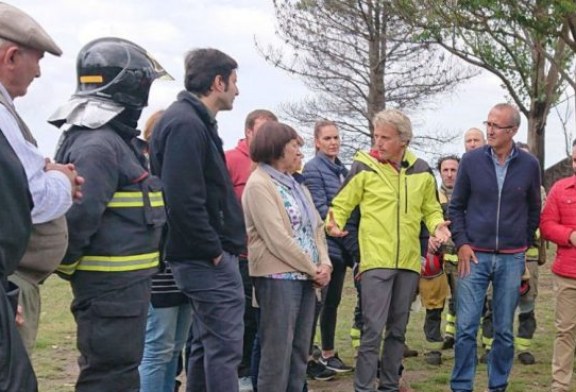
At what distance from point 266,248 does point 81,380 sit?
168 centimetres

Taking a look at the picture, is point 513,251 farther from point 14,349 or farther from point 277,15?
point 277,15

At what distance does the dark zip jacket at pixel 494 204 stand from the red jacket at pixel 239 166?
5.29 feet

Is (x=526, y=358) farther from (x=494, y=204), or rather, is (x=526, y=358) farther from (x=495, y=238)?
(x=494, y=204)

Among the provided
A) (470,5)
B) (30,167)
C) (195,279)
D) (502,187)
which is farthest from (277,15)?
(30,167)

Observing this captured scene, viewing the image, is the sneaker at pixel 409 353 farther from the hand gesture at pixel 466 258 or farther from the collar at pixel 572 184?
the collar at pixel 572 184

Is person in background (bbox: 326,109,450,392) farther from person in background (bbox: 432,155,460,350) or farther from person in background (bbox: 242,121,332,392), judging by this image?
person in background (bbox: 432,155,460,350)

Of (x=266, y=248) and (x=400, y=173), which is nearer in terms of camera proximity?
(x=266, y=248)

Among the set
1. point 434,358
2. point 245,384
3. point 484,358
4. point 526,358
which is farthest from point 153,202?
point 526,358

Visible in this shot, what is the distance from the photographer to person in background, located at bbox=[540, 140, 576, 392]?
6.09 m

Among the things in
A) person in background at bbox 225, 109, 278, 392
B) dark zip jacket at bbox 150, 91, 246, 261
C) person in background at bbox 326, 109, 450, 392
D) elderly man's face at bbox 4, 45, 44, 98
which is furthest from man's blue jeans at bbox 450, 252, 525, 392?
elderly man's face at bbox 4, 45, 44, 98

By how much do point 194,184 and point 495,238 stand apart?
2523mm

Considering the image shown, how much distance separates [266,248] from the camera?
5207 mm

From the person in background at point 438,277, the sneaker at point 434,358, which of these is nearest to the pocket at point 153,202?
the person in background at point 438,277

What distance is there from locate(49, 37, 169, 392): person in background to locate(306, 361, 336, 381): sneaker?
3.18 metres
